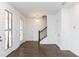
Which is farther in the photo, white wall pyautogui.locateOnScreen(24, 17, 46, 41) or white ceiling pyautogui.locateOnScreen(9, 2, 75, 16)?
white wall pyautogui.locateOnScreen(24, 17, 46, 41)

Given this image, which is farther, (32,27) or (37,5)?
(32,27)

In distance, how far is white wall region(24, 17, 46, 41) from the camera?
12867 mm

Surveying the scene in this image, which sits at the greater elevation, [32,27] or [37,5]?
[37,5]

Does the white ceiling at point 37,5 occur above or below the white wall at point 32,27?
above

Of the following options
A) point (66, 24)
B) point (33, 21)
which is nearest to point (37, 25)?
point (33, 21)

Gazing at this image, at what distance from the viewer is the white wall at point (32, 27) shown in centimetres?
1287

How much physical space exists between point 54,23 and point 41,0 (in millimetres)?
4910

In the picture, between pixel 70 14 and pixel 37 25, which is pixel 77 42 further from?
pixel 37 25

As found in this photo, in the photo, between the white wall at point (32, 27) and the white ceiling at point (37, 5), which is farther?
the white wall at point (32, 27)

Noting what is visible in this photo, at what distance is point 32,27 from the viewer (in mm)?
12969

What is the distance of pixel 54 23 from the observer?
10.2m

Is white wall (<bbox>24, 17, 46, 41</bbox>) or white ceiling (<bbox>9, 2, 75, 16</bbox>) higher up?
white ceiling (<bbox>9, 2, 75, 16</bbox>)

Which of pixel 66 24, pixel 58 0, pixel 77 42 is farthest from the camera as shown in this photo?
pixel 66 24

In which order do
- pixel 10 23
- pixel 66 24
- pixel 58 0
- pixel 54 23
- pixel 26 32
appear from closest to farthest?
pixel 58 0 < pixel 10 23 < pixel 66 24 < pixel 54 23 < pixel 26 32
